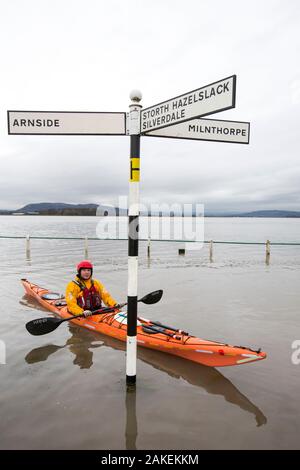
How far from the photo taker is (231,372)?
15.4 ft

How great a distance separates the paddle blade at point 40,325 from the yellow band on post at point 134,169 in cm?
289

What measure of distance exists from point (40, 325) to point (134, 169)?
305 cm

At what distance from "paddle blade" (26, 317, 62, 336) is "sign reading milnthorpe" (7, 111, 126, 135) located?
2929 millimetres

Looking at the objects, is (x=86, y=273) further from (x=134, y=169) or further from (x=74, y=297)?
(x=134, y=169)

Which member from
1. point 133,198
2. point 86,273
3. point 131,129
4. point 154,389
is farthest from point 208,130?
point 86,273

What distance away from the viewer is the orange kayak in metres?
4.38

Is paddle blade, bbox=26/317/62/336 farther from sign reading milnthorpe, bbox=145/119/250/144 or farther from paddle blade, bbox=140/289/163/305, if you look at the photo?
sign reading milnthorpe, bbox=145/119/250/144

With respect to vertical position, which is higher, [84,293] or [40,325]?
[84,293]

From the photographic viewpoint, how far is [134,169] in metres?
3.75

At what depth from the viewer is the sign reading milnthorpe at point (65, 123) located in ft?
12.4

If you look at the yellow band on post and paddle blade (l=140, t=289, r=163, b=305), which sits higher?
the yellow band on post

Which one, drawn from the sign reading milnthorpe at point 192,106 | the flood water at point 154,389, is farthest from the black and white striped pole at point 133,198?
the flood water at point 154,389

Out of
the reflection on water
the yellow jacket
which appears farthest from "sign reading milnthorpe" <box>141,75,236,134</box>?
the yellow jacket
